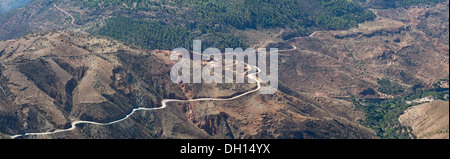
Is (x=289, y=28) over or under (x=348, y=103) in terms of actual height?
over

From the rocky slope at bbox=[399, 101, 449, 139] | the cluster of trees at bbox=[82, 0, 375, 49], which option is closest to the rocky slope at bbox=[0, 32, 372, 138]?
the rocky slope at bbox=[399, 101, 449, 139]

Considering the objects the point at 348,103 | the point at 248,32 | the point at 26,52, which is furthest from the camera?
the point at 248,32

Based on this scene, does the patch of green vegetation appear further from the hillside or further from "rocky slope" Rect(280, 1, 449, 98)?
the hillside

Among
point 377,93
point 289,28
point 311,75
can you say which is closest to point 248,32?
point 289,28

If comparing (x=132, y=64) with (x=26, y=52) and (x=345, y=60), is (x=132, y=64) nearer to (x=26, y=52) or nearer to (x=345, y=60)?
(x=26, y=52)

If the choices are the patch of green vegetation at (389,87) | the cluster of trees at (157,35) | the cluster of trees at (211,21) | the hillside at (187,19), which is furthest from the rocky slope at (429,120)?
the hillside at (187,19)

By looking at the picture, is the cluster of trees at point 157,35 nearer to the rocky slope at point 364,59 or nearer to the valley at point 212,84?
the valley at point 212,84

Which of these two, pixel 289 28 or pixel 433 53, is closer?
pixel 433 53
